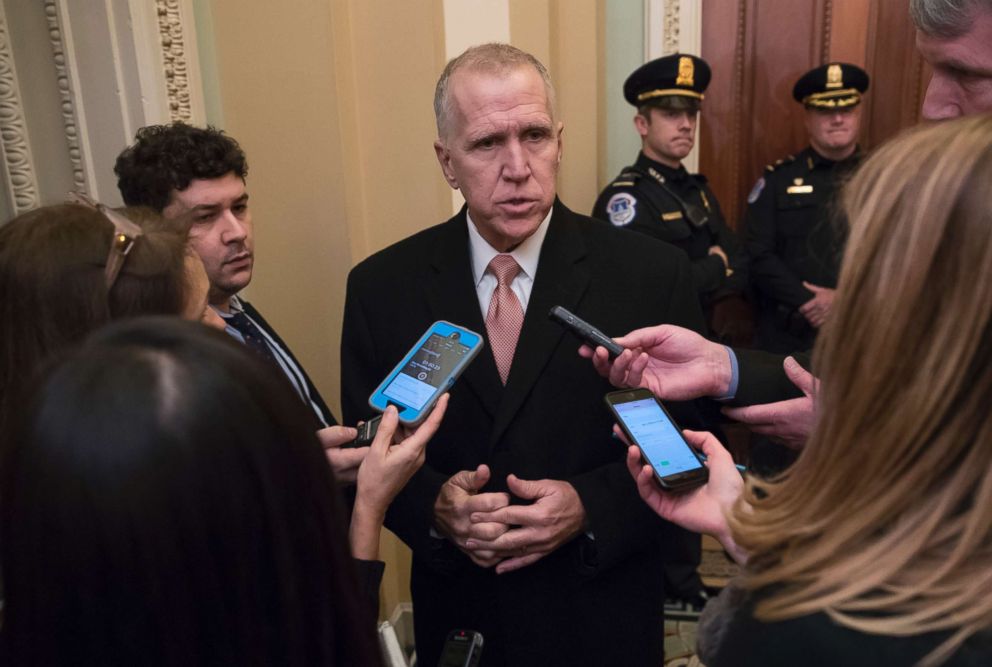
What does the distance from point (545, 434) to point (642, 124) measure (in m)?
1.90

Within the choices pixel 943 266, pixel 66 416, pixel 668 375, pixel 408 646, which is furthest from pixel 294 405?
pixel 408 646

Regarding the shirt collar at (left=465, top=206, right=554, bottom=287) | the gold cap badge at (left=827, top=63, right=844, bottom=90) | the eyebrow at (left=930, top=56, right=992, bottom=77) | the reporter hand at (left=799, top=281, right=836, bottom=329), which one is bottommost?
the reporter hand at (left=799, top=281, right=836, bottom=329)

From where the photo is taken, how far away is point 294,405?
699 mm

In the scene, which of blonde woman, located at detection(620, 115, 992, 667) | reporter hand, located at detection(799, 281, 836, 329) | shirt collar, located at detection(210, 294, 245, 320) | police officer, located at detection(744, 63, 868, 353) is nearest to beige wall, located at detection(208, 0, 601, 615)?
shirt collar, located at detection(210, 294, 245, 320)

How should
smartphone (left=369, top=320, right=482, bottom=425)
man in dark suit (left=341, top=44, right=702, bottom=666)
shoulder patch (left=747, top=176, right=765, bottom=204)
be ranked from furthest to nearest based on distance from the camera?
shoulder patch (left=747, top=176, right=765, bottom=204) < man in dark suit (left=341, top=44, right=702, bottom=666) < smartphone (left=369, top=320, right=482, bottom=425)

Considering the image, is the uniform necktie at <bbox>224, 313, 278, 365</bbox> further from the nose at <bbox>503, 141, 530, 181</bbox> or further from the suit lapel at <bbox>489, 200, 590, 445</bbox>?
the nose at <bbox>503, 141, 530, 181</bbox>

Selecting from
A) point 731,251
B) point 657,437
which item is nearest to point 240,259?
point 657,437

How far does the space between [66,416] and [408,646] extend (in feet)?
7.83

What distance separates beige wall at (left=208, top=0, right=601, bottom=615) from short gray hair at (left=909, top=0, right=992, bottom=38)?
1.35 m

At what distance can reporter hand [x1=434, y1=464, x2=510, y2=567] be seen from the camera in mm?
1394

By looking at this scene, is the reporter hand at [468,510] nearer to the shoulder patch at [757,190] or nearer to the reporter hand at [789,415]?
the reporter hand at [789,415]

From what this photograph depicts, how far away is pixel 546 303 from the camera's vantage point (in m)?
1.52

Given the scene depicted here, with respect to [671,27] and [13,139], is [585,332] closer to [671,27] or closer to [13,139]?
[13,139]

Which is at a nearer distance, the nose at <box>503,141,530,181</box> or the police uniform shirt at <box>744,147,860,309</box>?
the nose at <box>503,141,530,181</box>
